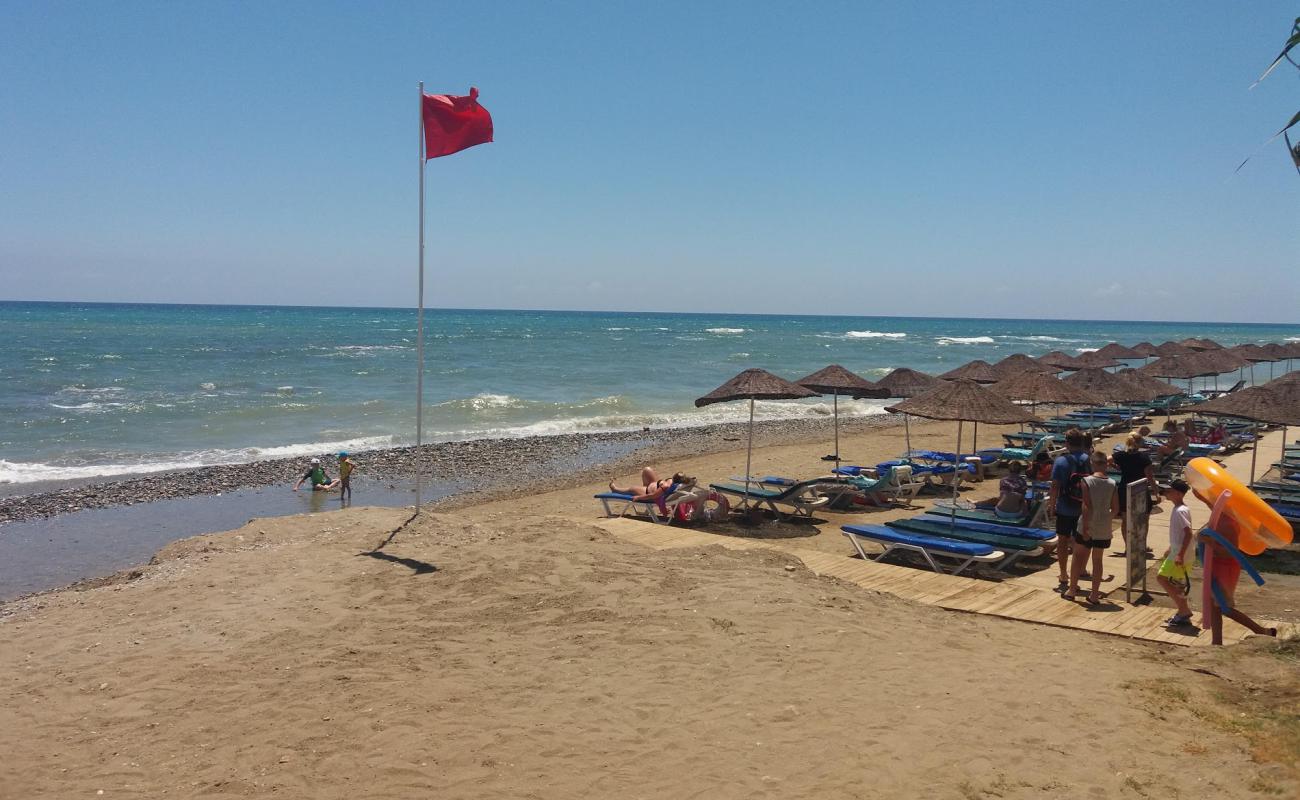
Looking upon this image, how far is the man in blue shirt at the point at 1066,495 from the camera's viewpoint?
773 cm

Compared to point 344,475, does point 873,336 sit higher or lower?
higher

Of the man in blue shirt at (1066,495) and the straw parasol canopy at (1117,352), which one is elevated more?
the straw parasol canopy at (1117,352)

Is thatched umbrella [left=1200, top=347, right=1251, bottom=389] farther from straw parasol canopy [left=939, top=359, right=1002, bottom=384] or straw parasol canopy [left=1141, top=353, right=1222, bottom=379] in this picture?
straw parasol canopy [left=939, top=359, right=1002, bottom=384]

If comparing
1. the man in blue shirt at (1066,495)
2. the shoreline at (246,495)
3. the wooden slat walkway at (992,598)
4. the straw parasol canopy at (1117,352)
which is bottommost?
the shoreline at (246,495)

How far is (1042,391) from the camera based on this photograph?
1294 cm

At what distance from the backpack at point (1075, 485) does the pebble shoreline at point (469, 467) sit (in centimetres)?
862

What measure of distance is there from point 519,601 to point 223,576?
302cm

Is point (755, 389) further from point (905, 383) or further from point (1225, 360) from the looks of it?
point (1225, 360)

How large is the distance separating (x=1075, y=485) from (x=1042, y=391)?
5.68 meters

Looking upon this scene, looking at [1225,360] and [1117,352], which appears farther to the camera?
[1117,352]

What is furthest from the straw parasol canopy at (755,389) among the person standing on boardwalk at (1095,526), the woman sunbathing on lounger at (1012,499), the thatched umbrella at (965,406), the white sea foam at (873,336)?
the white sea foam at (873,336)

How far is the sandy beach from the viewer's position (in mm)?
4434

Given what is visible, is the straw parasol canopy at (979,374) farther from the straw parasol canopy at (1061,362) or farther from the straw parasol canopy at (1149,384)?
the straw parasol canopy at (1061,362)

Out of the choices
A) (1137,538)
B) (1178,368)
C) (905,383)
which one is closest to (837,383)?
(905,383)
